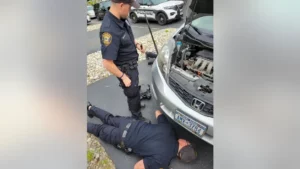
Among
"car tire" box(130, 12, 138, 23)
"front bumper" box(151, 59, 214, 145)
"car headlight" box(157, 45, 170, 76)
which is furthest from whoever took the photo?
"car tire" box(130, 12, 138, 23)

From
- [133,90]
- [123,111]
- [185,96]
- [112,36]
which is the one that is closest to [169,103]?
[185,96]

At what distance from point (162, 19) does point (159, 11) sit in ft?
0.82

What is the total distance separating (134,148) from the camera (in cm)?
223

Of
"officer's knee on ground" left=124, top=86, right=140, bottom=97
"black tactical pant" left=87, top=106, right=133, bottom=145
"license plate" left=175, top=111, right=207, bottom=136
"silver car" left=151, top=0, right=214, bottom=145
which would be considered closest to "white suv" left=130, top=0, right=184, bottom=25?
"silver car" left=151, top=0, right=214, bottom=145

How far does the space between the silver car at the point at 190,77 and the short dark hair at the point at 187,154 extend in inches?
7.7

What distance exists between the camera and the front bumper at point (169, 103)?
1875 mm

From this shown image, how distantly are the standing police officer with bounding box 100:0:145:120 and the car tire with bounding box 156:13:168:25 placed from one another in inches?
251

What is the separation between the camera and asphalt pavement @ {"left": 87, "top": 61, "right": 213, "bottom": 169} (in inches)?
88.1

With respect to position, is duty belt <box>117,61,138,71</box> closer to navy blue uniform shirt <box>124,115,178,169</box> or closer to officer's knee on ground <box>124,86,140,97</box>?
officer's knee on ground <box>124,86,140,97</box>

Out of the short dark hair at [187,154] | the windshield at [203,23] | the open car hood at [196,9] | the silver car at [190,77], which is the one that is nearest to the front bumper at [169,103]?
the silver car at [190,77]
